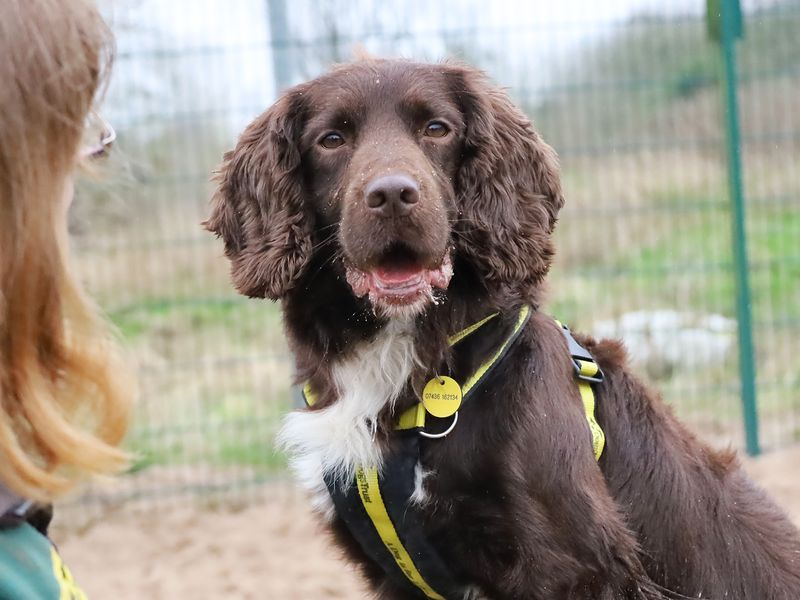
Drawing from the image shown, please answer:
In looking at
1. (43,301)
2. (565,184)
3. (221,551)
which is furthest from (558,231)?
(43,301)

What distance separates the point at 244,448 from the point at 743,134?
3692 mm

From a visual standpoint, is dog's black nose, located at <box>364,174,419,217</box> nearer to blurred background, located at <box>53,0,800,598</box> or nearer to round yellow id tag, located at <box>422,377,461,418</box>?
round yellow id tag, located at <box>422,377,461,418</box>

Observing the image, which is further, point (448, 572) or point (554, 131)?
point (554, 131)

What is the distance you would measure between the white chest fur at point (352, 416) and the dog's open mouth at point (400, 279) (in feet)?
0.60

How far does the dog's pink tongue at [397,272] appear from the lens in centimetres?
270

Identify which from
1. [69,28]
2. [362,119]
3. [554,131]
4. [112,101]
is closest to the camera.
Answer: [69,28]

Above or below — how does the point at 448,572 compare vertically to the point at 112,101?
below

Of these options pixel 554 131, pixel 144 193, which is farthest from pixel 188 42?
pixel 554 131

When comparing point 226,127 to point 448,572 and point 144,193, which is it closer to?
point 144,193

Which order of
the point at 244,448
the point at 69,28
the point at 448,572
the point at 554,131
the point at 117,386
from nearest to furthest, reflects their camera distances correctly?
the point at 69,28 < the point at 117,386 < the point at 448,572 < the point at 554,131 < the point at 244,448

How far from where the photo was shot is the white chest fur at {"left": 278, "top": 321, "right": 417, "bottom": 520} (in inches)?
108

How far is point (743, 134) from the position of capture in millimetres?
5906

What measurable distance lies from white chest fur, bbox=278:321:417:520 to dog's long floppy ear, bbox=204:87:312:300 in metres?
0.33

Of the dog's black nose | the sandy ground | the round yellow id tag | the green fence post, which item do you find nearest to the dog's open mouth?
the dog's black nose
